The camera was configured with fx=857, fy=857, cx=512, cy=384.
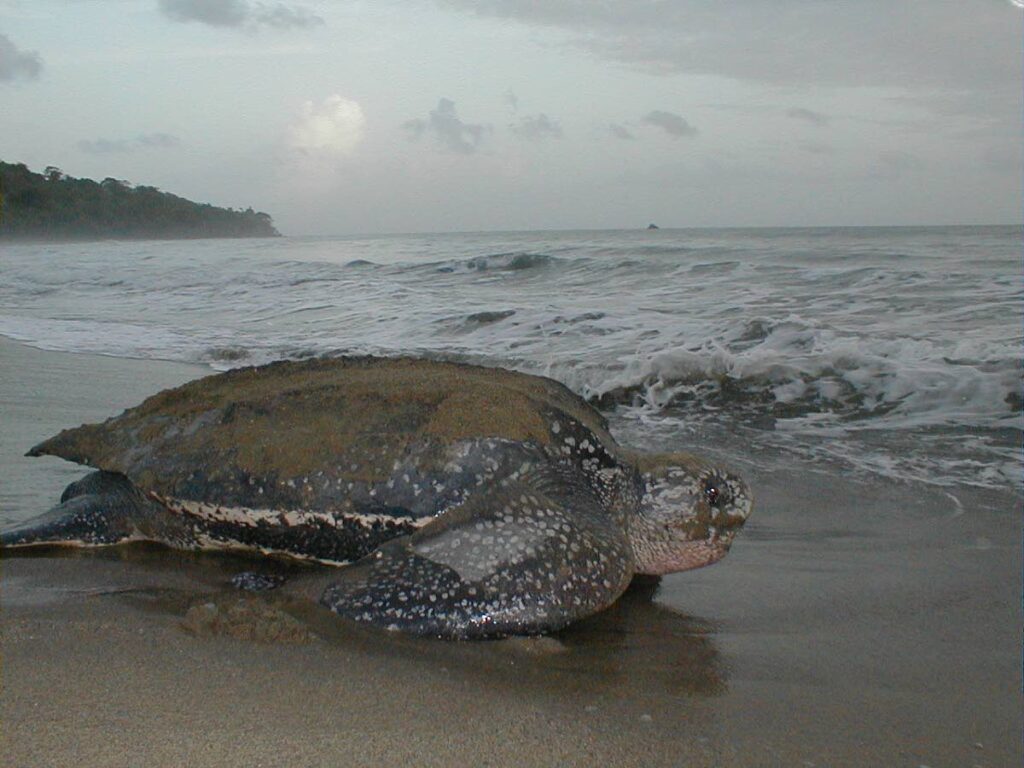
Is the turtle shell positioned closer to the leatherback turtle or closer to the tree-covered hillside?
the leatherback turtle

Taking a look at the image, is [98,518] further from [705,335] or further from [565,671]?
[705,335]

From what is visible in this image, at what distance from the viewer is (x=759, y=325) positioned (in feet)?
24.1

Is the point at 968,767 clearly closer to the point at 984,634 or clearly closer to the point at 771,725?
the point at 771,725

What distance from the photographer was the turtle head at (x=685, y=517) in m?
2.73

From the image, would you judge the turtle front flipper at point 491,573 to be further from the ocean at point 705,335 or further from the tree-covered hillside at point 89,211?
the tree-covered hillside at point 89,211

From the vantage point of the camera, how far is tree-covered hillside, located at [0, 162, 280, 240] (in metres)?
45.7

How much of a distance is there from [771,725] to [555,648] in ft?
1.89

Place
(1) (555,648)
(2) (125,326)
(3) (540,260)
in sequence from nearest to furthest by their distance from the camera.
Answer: (1) (555,648)
(2) (125,326)
(3) (540,260)

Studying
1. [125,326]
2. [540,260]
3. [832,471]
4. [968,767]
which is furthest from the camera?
[540,260]

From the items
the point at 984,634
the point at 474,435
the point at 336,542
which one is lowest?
the point at 984,634

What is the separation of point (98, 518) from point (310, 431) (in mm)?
853

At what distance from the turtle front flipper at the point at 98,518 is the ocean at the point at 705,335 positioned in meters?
2.61

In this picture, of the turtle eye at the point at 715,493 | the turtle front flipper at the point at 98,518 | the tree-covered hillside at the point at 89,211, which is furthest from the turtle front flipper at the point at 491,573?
the tree-covered hillside at the point at 89,211

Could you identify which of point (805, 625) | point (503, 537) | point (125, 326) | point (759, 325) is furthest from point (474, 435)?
point (125, 326)
